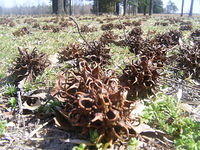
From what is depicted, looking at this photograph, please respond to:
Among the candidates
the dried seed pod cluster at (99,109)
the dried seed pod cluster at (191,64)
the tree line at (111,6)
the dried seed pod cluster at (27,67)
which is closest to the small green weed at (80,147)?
the dried seed pod cluster at (99,109)

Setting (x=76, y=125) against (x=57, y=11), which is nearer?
(x=76, y=125)

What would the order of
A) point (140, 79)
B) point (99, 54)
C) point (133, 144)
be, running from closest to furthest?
point (133, 144) < point (140, 79) < point (99, 54)

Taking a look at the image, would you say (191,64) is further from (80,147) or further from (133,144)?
(80,147)

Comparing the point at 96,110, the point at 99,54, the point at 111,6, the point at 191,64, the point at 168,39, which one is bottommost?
the point at 96,110

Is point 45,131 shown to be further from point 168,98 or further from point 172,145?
point 168,98

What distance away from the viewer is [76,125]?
1.91 metres

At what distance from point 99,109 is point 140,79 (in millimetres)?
1093

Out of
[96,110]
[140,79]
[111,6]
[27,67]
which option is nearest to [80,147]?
[96,110]

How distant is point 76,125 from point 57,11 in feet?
73.8

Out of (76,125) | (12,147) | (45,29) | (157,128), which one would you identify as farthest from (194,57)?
(45,29)

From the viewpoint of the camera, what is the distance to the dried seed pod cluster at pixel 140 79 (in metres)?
2.79

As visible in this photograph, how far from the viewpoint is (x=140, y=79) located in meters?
2.80

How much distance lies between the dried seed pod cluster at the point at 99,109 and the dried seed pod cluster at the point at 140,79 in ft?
2.26

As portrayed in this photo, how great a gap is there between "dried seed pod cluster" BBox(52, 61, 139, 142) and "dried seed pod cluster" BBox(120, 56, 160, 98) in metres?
0.69
